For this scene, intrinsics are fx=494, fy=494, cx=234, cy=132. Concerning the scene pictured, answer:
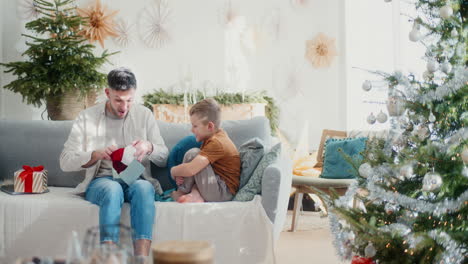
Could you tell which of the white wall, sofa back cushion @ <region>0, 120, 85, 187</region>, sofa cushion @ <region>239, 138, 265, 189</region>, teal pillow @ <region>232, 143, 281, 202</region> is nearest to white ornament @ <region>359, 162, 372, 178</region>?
teal pillow @ <region>232, 143, 281, 202</region>

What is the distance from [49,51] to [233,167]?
188cm

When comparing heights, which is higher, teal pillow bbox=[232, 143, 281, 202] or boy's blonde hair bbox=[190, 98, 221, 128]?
boy's blonde hair bbox=[190, 98, 221, 128]

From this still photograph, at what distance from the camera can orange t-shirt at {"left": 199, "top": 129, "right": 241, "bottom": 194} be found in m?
2.41

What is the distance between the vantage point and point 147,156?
2.63 metres

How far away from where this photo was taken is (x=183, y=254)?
3.22 feet

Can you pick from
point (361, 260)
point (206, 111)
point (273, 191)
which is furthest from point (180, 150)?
point (361, 260)

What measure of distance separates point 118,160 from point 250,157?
674 millimetres

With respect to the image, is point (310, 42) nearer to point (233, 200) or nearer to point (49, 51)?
point (49, 51)

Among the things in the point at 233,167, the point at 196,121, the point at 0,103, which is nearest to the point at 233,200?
the point at 233,167

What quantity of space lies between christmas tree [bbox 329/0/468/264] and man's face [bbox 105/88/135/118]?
1235 mm

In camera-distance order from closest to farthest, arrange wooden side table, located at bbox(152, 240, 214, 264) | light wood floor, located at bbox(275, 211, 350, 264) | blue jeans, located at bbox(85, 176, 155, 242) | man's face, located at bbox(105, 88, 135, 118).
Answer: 1. wooden side table, located at bbox(152, 240, 214, 264)
2. blue jeans, located at bbox(85, 176, 155, 242)
3. man's face, located at bbox(105, 88, 135, 118)
4. light wood floor, located at bbox(275, 211, 350, 264)

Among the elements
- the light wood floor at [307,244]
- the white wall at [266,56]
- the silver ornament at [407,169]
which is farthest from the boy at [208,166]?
the white wall at [266,56]

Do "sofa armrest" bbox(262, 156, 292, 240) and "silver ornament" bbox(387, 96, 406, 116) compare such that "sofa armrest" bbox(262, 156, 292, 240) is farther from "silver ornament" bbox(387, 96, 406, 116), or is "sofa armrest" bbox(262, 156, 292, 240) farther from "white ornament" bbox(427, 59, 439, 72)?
"white ornament" bbox(427, 59, 439, 72)

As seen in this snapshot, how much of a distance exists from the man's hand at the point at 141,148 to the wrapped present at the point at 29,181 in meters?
0.58
